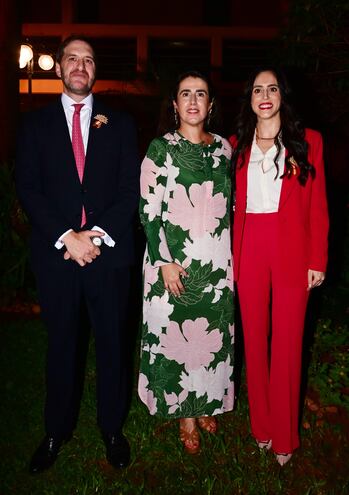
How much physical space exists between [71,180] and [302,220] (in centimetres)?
124

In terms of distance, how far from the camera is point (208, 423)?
3.61 m

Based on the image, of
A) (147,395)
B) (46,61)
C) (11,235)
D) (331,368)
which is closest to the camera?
(147,395)

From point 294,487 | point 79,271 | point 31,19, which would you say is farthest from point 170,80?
point 31,19

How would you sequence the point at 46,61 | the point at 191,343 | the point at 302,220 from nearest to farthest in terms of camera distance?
1. the point at 302,220
2. the point at 191,343
3. the point at 46,61

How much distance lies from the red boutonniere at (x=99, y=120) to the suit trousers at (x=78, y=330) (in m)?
0.71

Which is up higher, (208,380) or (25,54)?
(25,54)

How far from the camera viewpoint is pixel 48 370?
3.15 metres

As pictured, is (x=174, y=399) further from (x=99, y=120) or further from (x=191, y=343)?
(x=99, y=120)

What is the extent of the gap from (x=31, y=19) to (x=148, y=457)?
25.3 m

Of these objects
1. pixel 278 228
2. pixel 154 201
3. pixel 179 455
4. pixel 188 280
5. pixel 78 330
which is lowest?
pixel 179 455

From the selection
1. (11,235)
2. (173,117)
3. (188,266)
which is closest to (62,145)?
(173,117)

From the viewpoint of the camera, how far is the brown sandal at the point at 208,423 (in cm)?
358

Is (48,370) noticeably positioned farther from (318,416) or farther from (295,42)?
(295,42)

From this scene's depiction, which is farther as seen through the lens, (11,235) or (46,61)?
(46,61)
